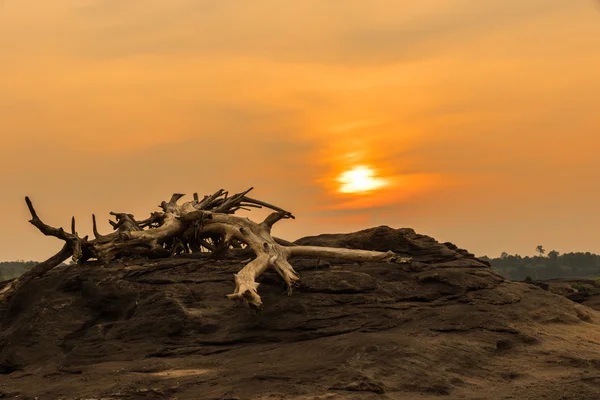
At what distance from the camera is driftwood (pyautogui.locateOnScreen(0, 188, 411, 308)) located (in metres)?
15.9

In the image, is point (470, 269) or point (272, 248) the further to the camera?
point (470, 269)

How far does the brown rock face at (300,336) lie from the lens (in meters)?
11.8

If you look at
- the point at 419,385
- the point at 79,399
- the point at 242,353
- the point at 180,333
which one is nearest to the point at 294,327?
the point at 242,353

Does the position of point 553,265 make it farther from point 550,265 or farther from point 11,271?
point 11,271

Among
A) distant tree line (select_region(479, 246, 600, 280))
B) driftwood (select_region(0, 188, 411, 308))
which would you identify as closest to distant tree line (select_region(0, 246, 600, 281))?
distant tree line (select_region(479, 246, 600, 280))

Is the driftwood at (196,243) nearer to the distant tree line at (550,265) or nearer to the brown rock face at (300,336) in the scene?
the brown rock face at (300,336)

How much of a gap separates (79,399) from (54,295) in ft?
18.5

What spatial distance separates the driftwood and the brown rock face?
383 millimetres

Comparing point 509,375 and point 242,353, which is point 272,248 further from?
point 509,375

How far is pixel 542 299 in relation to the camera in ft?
55.8

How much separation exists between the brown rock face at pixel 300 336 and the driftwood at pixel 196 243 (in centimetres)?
38

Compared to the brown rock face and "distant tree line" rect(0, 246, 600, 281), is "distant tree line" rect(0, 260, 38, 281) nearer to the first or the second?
"distant tree line" rect(0, 246, 600, 281)

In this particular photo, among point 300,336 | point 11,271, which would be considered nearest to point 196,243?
point 300,336

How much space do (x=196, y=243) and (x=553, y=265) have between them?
139 metres
